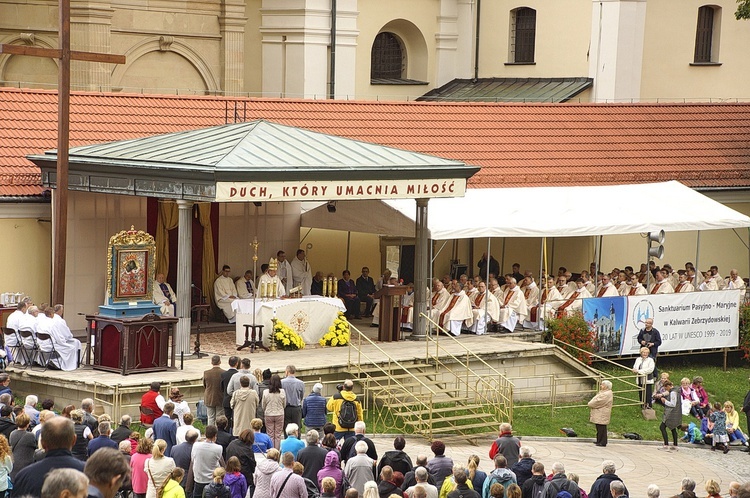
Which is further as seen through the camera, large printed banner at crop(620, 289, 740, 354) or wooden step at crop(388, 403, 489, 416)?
large printed banner at crop(620, 289, 740, 354)

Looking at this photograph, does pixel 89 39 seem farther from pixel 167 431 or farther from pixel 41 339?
pixel 167 431

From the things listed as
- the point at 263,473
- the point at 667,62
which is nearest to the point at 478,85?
the point at 667,62

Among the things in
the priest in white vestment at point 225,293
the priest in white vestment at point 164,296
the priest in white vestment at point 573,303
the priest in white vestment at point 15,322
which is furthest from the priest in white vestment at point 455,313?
the priest in white vestment at point 15,322

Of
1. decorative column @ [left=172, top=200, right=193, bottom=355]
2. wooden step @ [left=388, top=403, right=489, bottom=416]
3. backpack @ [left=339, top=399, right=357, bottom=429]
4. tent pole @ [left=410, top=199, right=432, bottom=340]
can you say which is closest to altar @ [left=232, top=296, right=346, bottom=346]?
decorative column @ [left=172, top=200, right=193, bottom=355]

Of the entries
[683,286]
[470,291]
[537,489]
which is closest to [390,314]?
[470,291]

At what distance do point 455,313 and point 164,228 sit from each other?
19.3 ft

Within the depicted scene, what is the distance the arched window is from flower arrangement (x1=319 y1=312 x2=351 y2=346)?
65.6 feet

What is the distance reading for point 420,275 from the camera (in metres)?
26.8

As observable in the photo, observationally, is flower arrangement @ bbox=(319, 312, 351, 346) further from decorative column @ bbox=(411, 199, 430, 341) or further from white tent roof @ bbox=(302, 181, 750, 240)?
white tent roof @ bbox=(302, 181, 750, 240)

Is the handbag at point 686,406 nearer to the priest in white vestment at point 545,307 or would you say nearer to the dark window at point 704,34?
the priest in white vestment at point 545,307

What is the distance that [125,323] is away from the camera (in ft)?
72.6

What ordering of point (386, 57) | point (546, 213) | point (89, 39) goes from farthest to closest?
1. point (386, 57)
2. point (89, 39)
3. point (546, 213)

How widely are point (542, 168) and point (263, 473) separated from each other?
59.1 feet

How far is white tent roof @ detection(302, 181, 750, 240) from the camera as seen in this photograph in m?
27.6
